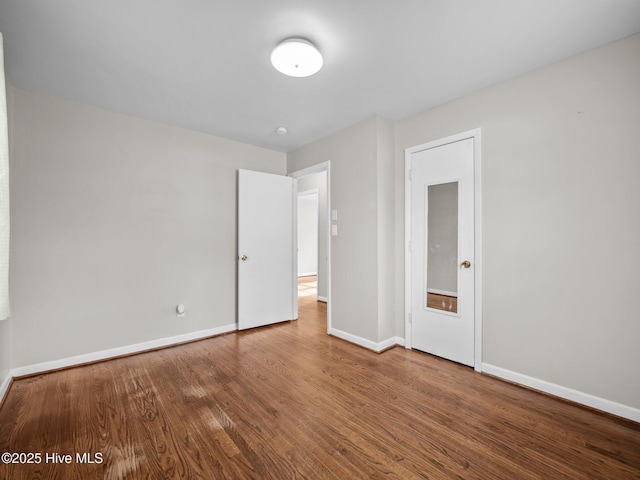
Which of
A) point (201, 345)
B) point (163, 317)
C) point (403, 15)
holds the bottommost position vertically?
point (201, 345)

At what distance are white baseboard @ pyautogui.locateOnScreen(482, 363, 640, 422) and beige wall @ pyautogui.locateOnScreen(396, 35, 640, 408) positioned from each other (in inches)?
1.3

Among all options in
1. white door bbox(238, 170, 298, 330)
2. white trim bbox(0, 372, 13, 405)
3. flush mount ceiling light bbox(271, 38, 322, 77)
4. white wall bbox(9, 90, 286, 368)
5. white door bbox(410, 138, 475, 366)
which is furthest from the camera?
white door bbox(238, 170, 298, 330)

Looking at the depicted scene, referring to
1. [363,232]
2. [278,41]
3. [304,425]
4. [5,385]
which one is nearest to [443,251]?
[363,232]

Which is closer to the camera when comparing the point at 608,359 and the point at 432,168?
the point at 608,359

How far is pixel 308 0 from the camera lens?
160cm

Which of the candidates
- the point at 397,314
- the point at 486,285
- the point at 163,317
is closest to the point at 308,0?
the point at 486,285

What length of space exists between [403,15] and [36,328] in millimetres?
3751

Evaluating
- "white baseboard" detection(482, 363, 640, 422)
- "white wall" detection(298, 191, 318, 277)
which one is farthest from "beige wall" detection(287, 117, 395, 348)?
"white wall" detection(298, 191, 318, 277)

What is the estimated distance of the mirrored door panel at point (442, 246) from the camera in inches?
111

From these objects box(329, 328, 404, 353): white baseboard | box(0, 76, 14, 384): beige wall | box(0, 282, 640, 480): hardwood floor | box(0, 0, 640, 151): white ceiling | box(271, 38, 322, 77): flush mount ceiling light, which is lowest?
box(0, 282, 640, 480): hardwood floor

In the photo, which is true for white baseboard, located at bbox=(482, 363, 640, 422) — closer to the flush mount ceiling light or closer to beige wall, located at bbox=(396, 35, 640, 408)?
beige wall, located at bbox=(396, 35, 640, 408)

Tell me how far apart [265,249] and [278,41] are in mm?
2547

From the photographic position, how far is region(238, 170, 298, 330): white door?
379 cm

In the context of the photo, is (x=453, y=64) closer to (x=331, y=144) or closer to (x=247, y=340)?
(x=331, y=144)
